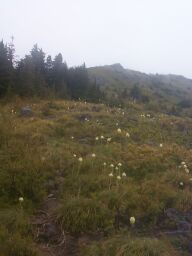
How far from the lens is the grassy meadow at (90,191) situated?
6809mm

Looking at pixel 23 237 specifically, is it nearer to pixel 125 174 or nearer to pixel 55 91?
pixel 125 174

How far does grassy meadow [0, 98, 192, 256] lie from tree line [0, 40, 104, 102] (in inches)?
426

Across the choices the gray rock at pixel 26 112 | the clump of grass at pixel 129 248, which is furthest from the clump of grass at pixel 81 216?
the gray rock at pixel 26 112

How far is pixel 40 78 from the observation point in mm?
27266

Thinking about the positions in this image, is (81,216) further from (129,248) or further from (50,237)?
(129,248)

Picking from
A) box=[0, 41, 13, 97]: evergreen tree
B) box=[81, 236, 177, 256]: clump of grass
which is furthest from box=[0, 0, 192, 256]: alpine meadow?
box=[0, 41, 13, 97]: evergreen tree

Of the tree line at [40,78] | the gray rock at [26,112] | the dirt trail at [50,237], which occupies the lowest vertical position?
the dirt trail at [50,237]

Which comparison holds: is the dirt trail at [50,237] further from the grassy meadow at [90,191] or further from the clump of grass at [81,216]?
the clump of grass at [81,216]

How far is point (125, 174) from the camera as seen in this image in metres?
9.73

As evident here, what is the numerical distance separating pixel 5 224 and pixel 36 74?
2104cm

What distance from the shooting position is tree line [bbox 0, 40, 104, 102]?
80.6ft

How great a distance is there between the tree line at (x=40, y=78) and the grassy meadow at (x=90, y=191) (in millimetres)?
10824

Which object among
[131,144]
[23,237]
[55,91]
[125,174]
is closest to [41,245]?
[23,237]

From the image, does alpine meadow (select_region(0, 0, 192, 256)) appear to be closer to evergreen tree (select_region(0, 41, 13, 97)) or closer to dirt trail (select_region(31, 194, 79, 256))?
dirt trail (select_region(31, 194, 79, 256))
